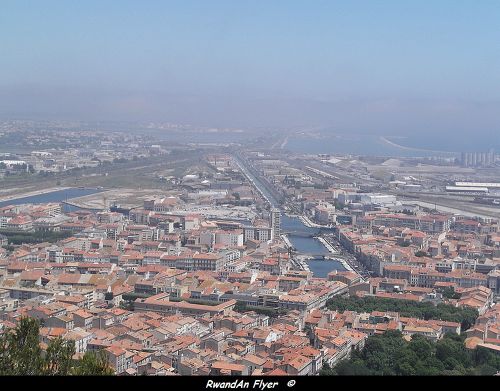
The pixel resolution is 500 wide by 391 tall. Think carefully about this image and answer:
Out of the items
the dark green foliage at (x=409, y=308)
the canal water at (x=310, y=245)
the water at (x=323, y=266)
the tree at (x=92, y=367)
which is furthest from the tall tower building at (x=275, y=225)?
the tree at (x=92, y=367)

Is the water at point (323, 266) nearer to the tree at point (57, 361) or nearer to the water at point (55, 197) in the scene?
the water at point (55, 197)

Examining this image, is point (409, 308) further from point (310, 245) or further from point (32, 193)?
point (32, 193)

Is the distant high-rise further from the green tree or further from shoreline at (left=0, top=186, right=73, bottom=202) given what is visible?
the green tree

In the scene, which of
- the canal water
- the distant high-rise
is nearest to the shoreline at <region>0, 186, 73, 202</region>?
the canal water

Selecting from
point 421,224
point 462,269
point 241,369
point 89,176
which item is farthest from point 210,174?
point 241,369

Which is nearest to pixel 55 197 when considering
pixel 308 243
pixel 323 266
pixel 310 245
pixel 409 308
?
pixel 308 243

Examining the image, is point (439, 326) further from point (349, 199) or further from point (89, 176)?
point (89, 176)
